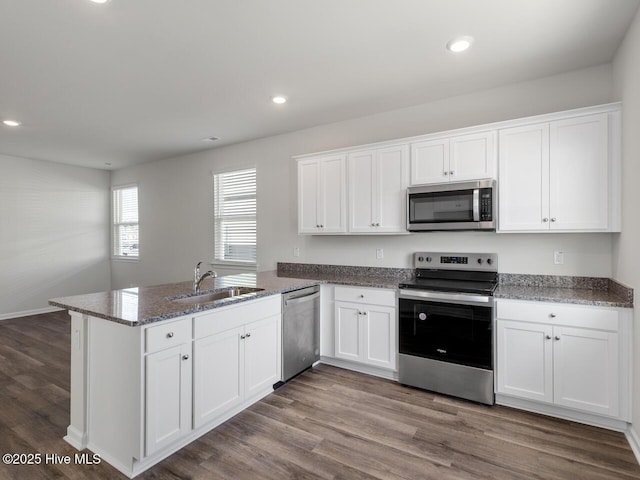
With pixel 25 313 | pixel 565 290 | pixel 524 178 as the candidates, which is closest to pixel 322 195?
pixel 524 178

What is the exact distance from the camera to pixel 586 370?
7.85 feet

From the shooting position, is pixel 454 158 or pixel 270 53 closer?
pixel 270 53

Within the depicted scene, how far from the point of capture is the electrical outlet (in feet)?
9.53

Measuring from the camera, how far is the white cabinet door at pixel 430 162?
10.1ft

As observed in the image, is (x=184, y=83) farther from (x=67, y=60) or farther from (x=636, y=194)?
(x=636, y=194)

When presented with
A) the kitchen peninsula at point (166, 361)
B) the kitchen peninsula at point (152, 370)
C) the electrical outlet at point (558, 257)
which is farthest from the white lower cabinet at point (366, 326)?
the electrical outlet at point (558, 257)

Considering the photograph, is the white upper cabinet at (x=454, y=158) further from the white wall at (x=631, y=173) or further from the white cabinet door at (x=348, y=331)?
the white cabinet door at (x=348, y=331)

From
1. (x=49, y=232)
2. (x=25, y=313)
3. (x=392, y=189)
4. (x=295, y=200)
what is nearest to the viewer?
(x=392, y=189)

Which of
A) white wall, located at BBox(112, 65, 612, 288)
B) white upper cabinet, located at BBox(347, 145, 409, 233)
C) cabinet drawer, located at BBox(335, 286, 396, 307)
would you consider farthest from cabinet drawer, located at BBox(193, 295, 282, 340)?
white wall, located at BBox(112, 65, 612, 288)

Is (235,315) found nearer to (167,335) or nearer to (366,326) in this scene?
(167,335)

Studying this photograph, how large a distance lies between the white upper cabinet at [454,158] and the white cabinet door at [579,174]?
0.45 m

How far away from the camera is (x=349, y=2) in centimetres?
203

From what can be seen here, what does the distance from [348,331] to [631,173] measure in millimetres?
2505

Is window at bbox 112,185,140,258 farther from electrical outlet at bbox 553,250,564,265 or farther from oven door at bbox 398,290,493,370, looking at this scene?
electrical outlet at bbox 553,250,564,265
